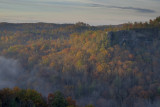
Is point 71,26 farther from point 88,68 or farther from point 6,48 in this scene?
point 88,68

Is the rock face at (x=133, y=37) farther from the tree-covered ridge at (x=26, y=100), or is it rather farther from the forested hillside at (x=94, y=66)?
the tree-covered ridge at (x=26, y=100)

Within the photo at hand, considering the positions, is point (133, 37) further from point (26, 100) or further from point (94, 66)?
point (26, 100)

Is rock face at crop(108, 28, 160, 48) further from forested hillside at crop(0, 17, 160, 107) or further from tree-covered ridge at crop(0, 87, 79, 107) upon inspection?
tree-covered ridge at crop(0, 87, 79, 107)

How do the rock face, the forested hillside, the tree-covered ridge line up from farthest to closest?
the rock face
the forested hillside
the tree-covered ridge

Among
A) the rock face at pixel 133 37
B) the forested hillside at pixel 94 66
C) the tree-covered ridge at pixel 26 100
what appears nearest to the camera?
the tree-covered ridge at pixel 26 100

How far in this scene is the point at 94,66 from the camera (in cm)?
7488

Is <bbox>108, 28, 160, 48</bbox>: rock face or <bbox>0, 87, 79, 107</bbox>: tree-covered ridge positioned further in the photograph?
<bbox>108, 28, 160, 48</bbox>: rock face

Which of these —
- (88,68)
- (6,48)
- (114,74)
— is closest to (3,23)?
(6,48)

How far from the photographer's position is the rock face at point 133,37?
78.2 meters

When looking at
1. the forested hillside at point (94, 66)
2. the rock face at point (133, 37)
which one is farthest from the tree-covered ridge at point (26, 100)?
the rock face at point (133, 37)

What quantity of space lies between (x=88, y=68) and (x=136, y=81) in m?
16.9

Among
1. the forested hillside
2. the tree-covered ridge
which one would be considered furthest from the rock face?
the tree-covered ridge

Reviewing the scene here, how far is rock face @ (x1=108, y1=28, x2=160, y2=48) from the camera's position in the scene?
78.2 meters

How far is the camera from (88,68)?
244 ft
